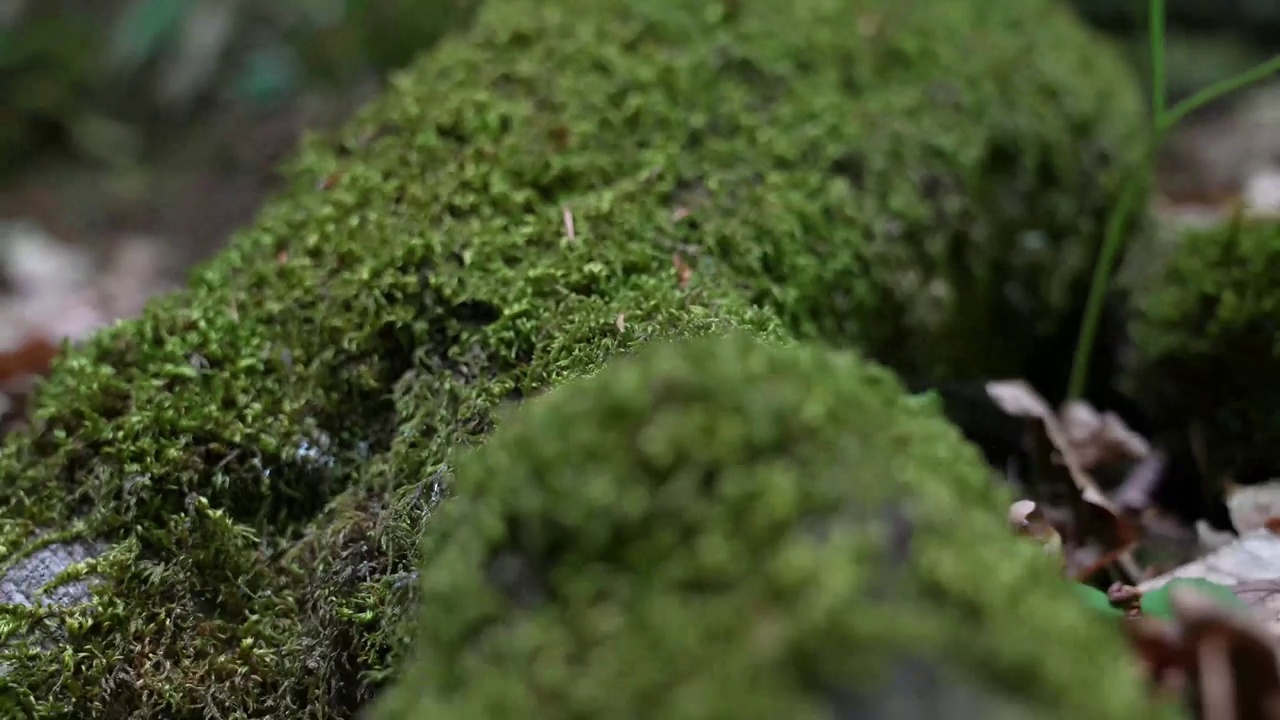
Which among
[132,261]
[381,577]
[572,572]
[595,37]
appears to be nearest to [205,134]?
[132,261]

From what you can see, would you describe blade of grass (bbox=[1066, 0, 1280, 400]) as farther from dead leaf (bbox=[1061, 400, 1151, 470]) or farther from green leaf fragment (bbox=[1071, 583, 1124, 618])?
green leaf fragment (bbox=[1071, 583, 1124, 618])

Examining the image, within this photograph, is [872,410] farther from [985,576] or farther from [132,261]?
[132,261]

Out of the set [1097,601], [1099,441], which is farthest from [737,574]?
[1099,441]

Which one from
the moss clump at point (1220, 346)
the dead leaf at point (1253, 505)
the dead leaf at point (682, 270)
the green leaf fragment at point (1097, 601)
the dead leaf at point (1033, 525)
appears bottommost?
the dead leaf at point (1253, 505)

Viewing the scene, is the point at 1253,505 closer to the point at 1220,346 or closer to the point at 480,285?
the point at 1220,346

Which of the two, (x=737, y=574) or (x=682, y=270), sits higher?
(x=682, y=270)

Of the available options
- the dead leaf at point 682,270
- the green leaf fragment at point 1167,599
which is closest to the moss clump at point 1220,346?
the green leaf fragment at point 1167,599

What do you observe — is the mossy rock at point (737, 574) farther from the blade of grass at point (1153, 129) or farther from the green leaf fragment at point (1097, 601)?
the blade of grass at point (1153, 129)
